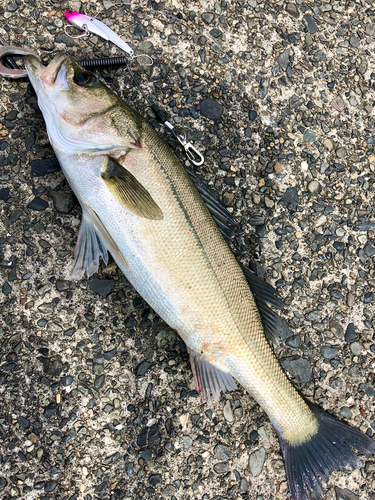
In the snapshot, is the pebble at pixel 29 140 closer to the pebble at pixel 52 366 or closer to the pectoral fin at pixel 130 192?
the pectoral fin at pixel 130 192

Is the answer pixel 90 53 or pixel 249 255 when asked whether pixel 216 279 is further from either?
pixel 90 53

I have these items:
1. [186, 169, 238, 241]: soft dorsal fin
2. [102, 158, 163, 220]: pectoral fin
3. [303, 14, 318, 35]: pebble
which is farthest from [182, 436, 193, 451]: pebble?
[303, 14, 318, 35]: pebble

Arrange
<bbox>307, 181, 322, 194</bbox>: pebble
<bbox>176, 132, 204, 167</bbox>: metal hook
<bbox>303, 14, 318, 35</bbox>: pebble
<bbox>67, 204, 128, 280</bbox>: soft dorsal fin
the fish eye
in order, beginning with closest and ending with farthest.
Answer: the fish eye
<bbox>67, 204, 128, 280</bbox>: soft dorsal fin
<bbox>176, 132, 204, 167</bbox>: metal hook
<bbox>307, 181, 322, 194</bbox>: pebble
<bbox>303, 14, 318, 35</bbox>: pebble

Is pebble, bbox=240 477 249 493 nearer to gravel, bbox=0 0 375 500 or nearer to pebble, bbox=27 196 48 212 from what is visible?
gravel, bbox=0 0 375 500

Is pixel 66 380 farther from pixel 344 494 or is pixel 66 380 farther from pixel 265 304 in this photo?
pixel 344 494

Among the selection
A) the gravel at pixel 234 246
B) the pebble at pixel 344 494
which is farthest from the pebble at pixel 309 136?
the pebble at pixel 344 494

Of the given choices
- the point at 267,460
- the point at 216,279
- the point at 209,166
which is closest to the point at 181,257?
the point at 216,279
